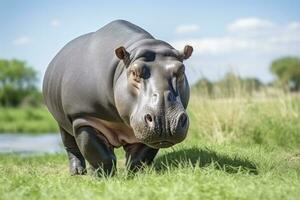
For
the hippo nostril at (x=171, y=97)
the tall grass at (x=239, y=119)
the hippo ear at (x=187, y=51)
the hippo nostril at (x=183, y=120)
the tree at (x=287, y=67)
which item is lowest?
the tree at (x=287, y=67)

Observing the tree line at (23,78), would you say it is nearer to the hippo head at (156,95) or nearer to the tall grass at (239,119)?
the tall grass at (239,119)

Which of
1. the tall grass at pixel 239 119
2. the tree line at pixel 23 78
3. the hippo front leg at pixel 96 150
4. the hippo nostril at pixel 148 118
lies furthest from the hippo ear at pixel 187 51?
the tree line at pixel 23 78

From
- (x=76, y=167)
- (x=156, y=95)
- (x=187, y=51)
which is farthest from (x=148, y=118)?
(x=76, y=167)

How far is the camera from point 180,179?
3789 millimetres

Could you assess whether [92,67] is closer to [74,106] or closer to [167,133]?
[74,106]

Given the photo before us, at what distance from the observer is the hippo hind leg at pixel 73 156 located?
5984 mm

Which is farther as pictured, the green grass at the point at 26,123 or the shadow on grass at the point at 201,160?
the green grass at the point at 26,123

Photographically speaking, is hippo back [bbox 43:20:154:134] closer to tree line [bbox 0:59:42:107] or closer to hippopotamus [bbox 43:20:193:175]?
hippopotamus [bbox 43:20:193:175]

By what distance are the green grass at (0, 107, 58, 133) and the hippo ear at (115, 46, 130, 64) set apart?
1077 inches

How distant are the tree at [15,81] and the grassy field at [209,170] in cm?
4750

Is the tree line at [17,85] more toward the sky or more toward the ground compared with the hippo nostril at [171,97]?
more toward the ground

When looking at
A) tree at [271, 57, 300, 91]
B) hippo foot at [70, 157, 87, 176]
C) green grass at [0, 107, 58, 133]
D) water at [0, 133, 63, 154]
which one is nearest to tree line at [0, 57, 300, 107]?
tree at [271, 57, 300, 91]

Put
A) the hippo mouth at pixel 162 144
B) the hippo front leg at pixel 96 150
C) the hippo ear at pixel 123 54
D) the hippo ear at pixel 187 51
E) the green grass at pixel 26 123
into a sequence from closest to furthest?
the hippo mouth at pixel 162 144 → the hippo ear at pixel 123 54 → the hippo ear at pixel 187 51 → the hippo front leg at pixel 96 150 → the green grass at pixel 26 123

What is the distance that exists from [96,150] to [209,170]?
1.11m
